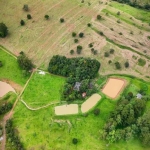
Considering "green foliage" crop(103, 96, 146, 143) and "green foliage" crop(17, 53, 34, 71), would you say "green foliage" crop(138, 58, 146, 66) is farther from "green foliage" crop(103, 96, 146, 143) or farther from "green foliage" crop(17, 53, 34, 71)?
"green foliage" crop(17, 53, 34, 71)

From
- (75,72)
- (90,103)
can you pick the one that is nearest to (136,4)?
(75,72)

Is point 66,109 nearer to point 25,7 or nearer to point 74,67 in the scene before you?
point 74,67

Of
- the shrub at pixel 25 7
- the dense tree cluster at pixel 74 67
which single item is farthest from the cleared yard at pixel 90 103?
the shrub at pixel 25 7

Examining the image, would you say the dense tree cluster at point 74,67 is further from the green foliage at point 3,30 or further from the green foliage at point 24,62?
the green foliage at point 3,30

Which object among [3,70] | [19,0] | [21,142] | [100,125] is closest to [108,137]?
[100,125]

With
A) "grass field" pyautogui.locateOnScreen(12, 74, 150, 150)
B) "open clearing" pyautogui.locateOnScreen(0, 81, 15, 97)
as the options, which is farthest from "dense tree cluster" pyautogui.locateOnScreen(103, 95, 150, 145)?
"open clearing" pyautogui.locateOnScreen(0, 81, 15, 97)

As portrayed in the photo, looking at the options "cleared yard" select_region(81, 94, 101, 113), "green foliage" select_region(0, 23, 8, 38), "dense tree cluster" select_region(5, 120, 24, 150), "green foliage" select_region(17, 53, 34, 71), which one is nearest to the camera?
"dense tree cluster" select_region(5, 120, 24, 150)
